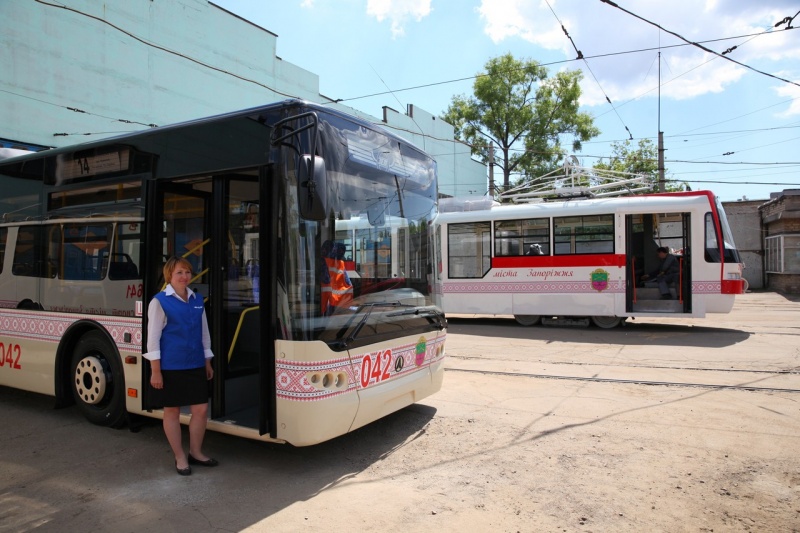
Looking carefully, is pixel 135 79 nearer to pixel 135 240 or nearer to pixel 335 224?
pixel 135 240

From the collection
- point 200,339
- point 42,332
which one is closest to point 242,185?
point 200,339

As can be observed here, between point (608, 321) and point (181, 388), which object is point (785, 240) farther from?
point (181, 388)

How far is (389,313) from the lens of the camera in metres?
5.08

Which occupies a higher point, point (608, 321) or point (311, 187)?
point (311, 187)

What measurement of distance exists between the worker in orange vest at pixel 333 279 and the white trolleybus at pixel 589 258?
7.25 m

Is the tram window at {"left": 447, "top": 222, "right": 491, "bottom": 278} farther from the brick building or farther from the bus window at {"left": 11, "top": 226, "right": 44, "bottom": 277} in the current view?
the brick building

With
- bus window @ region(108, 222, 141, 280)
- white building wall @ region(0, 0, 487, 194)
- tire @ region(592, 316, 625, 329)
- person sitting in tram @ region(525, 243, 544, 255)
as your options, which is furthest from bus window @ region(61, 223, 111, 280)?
tire @ region(592, 316, 625, 329)

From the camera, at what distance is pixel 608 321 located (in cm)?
1345

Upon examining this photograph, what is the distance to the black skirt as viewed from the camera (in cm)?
452

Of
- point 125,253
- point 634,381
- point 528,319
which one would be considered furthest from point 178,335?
point 528,319

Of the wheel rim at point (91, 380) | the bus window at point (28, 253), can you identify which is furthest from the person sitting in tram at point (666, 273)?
the bus window at point (28, 253)

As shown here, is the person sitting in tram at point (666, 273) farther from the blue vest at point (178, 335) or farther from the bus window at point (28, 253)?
the bus window at point (28, 253)

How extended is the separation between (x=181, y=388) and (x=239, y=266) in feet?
3.99

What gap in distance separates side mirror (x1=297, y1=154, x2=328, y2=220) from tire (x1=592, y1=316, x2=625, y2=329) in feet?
35.6
